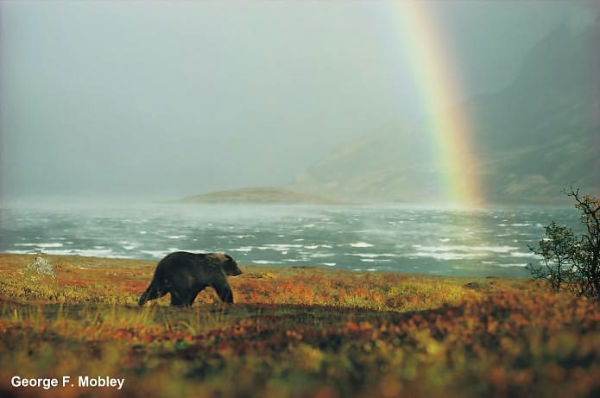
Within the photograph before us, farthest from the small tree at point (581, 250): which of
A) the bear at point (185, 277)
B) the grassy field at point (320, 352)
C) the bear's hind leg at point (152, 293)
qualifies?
the bear's hind leg at point (152, 293)

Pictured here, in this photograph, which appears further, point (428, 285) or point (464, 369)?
point (428, 285)

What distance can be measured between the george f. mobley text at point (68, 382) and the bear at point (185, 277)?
1027 cm

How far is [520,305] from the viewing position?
42.2 feet

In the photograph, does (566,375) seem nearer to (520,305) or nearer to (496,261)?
(520,305)

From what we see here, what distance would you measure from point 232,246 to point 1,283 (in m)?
73.5

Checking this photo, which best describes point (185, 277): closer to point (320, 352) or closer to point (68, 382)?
point (68, 382)

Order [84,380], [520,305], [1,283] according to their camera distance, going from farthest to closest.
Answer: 1. [1,283]
2. [520,305]
3. [84,380]

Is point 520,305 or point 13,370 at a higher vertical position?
point 520,305

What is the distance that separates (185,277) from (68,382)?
35.1 feet

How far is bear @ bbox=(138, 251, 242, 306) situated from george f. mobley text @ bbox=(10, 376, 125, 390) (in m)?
10.3

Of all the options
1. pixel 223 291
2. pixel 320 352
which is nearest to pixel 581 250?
pixel 223 291

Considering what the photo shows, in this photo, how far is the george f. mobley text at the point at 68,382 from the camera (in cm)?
909

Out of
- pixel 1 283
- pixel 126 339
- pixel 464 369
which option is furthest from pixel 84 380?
pixel 1 283

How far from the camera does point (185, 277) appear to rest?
65.8ft
